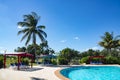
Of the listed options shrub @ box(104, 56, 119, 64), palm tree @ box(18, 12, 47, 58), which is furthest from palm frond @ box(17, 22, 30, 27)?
shrub @ box(104, 56, 119, 64)

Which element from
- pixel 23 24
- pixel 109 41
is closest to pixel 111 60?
pixel 109 41

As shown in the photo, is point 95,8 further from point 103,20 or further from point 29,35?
point 29,35

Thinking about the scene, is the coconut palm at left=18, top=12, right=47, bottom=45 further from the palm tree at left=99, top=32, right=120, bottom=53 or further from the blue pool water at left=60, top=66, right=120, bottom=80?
the palm tree at left=99, top=32, right=120, bottom=53

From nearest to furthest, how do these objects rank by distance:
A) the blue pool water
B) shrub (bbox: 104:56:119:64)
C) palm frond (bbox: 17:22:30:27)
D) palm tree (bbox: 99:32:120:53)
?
the blue pool water < shrub (bbox: 104:56:119:64) < palm frond (bbox: 17:22:30:27) < palm tree (bbox: 99:32:120:53)

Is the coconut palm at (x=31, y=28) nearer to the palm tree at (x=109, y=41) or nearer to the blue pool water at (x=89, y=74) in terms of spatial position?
the blue pool water at (x=89, y=74)

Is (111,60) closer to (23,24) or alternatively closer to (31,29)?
(31,29)

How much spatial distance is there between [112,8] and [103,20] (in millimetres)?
5861

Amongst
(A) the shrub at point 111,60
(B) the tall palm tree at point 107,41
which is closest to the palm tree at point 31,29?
(A) the shrub at point 111,60

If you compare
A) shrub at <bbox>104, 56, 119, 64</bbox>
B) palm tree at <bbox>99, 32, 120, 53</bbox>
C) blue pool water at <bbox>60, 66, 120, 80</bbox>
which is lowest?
blue pool water at <bbox>60, 66, 120, 80</bbox>

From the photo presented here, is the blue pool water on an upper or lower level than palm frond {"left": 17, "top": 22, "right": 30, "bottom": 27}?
lower

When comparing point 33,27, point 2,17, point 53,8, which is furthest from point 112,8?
point 33,27

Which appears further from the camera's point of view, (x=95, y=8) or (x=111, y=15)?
(x=111, y=15)

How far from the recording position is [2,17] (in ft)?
74.3

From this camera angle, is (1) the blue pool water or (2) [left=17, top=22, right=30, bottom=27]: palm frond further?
(2) [left=17, top=22, right=30, bottom=27]: palm frond
